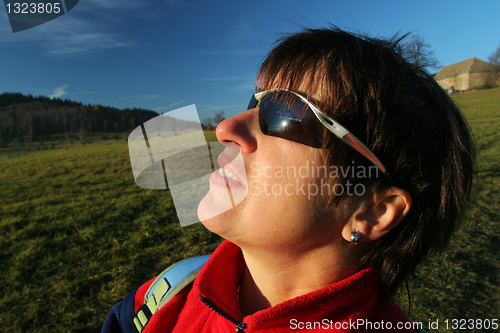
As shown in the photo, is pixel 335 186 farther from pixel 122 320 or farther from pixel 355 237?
pixel 122 320

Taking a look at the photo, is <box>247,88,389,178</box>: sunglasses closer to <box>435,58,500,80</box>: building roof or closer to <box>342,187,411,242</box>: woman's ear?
<box>342,187,411,242</box>: woman's ear

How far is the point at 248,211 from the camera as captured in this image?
1.33 meters

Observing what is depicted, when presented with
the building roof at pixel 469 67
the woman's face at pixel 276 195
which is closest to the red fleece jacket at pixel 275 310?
the woman's face at pixel 276 195

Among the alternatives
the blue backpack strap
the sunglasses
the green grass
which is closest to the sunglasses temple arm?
the sunglasses

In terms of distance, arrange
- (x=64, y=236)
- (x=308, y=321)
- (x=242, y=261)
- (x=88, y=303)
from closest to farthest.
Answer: (x=308, y=321), (x=242, y=261), (x=88, y=303), (x=64, y=236)

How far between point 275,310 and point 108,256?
3363 mm

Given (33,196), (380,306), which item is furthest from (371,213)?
(33,196)

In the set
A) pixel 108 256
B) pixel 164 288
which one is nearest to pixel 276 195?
pixel 164 288

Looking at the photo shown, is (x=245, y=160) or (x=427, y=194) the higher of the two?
(x=245, y=160)

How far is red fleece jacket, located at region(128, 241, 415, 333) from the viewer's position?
3.96 feet

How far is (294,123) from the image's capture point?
1.35 m

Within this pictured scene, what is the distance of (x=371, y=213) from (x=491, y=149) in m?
11.9

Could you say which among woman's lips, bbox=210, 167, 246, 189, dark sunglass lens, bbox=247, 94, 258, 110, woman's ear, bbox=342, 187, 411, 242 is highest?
dark sunglass lens, bbox=247, 94, 258, 110

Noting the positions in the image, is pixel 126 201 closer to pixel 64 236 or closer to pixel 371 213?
pixel 64 236
